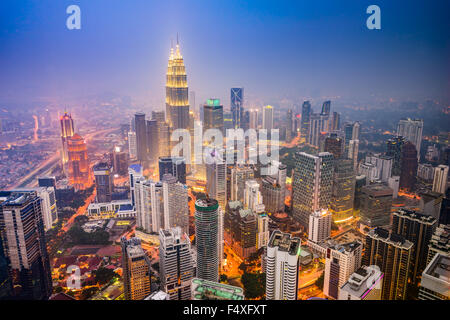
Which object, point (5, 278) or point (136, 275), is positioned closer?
point (5, 278)

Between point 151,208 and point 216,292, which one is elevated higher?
point 216,292

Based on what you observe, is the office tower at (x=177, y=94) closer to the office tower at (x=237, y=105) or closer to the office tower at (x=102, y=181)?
the office tower at (x=237, y=105)

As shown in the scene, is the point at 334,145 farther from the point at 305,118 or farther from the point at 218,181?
the point at 218,181

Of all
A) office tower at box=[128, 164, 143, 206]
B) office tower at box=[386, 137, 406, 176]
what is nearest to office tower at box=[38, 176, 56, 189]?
office tower at box=[128, 164, 143, 206]

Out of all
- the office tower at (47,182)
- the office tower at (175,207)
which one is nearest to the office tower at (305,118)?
the office tower at (175,207)

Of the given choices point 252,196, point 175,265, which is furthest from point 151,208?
point 175,265

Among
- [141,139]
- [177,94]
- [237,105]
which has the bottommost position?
[141,139]

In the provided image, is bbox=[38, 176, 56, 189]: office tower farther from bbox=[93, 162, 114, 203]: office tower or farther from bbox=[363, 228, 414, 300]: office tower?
bbox=[363, 228, 414, 300]: office tower
